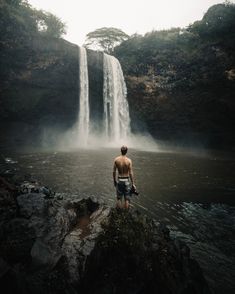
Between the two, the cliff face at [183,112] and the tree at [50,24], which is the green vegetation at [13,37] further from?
the cliff face at [183,112]

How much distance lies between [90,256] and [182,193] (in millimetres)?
7401

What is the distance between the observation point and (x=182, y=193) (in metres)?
10.8

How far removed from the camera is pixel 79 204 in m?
6.79

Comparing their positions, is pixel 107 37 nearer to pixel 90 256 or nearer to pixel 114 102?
pixel 114 102

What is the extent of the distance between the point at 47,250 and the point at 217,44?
2896 centimetres

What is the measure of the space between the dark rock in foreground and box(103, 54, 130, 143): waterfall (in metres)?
23.1

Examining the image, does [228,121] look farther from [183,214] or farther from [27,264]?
[27,264]

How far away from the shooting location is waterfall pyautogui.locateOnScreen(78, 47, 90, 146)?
2700cm

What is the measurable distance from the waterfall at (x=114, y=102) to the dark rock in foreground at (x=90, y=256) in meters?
23.1

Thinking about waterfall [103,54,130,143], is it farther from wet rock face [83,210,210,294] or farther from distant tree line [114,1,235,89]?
wet rock face [83,210,210,294]

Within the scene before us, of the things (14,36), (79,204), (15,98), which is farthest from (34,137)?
(79,204)

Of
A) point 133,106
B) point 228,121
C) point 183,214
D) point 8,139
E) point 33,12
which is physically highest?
point 33,12

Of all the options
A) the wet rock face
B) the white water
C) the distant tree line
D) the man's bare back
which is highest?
the distant tree line

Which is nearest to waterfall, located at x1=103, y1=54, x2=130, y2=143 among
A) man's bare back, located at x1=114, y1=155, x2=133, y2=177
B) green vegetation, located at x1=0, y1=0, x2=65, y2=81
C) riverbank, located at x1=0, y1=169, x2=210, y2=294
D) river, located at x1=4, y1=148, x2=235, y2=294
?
green vegetation, located at x1=0, y1=0, x2=65, y2=81
